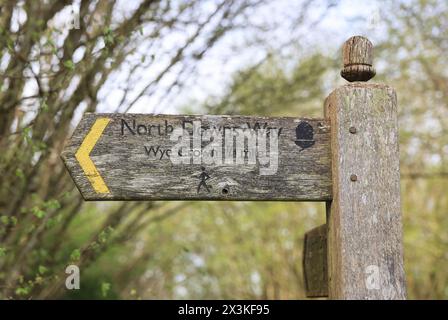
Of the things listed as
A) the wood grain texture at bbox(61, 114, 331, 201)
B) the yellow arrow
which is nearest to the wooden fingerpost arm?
the wood grain texture at bbox(61, 114, 331, 201)

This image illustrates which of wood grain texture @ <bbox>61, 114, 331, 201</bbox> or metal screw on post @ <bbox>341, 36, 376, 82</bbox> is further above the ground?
metal screw on post @ <bbox>341, 36, 376, 82</bbox>

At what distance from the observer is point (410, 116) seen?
8.48 metres

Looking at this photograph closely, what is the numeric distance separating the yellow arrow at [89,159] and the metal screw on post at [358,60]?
94 cm

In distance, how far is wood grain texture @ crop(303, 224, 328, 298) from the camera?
246 centimetres

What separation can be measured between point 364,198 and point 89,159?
3.21ft

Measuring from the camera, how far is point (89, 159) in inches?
89.0

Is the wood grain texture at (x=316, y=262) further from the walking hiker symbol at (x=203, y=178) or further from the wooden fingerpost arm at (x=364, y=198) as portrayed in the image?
the walking hiker symbol at (x=203, y=178)

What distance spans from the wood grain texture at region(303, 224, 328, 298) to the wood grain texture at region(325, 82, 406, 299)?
0.38 ft

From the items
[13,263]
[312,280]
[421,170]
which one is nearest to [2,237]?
[13,263]

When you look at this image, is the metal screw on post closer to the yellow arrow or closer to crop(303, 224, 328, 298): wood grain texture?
crop(303, 224, 328, 298): wood grain texture

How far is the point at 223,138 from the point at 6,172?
6.73 ft

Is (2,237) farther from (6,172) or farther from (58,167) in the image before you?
(58,167)

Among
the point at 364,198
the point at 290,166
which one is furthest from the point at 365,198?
the point at 290,166

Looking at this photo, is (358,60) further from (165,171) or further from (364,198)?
(165,171)
